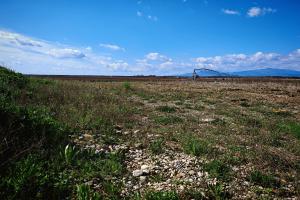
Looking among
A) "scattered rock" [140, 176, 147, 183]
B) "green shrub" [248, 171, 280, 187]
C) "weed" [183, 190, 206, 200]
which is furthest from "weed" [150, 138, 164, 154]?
"green shrub" [248, 171, 280, 187]

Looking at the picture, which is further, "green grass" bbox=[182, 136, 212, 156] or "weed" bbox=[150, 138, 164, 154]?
"weed" bbox=[150, 138, 164, 154]

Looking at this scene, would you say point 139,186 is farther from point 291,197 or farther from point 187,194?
point 291,197

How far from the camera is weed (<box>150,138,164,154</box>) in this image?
726 cm

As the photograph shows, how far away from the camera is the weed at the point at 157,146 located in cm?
726

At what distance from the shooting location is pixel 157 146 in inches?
295

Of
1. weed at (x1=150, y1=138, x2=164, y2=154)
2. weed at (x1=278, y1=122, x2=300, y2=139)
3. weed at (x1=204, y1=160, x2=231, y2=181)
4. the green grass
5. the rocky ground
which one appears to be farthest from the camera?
weed at (x1=278, y1=122, x2=300, y2=139)

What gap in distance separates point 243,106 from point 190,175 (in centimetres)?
1070

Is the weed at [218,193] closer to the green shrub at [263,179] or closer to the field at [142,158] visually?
the field at [142,158]

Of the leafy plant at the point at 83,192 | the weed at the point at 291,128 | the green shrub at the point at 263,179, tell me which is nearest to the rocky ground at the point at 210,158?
the green shrub at the point at 263,179

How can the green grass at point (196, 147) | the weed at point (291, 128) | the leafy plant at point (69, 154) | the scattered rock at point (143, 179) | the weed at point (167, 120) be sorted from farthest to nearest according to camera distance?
the weed at point (167, 120)
the weed at point (291, 128)
the green grass at point (196, 147)
the leafy plant at point (69, 154)
the scattered rock at point (143, 179)

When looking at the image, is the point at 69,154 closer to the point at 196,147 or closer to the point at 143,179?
the point at 143,179

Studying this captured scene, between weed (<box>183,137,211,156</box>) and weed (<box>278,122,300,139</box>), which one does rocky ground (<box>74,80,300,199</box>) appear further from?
weed (<box>278,122,300,139</box>)

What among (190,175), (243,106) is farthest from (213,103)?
(190,175)

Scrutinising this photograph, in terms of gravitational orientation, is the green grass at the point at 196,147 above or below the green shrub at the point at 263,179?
above
